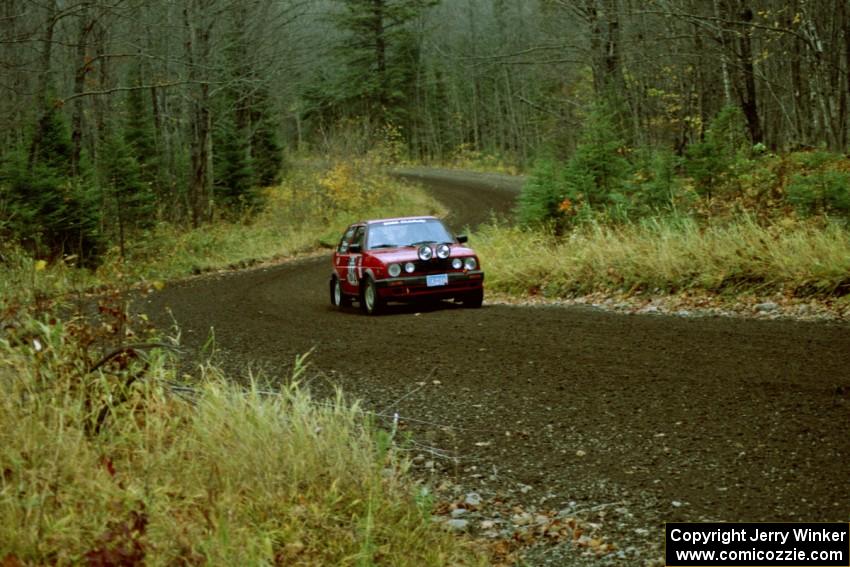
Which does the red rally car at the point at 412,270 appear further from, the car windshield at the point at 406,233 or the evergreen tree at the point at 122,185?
the evergreen tree at the point at 122,185

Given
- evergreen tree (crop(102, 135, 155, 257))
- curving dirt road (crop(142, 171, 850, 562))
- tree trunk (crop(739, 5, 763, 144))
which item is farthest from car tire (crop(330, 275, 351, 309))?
evergreen tree (crop(102, 135, 155, 257))

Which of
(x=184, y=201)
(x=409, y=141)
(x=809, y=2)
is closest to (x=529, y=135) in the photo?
(x=409, y=141)

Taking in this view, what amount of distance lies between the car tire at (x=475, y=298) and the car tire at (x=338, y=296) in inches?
92.1

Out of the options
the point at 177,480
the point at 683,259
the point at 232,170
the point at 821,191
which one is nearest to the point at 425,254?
the point at 683,259

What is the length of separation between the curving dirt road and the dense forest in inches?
200

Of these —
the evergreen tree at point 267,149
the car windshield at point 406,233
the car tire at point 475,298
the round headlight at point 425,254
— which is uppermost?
the evergreen tree at point 267,149

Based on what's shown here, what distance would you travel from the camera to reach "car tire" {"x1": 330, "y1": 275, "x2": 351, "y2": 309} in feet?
48.8

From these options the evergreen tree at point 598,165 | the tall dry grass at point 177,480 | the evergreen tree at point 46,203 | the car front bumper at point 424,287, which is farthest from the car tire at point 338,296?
the tall dry grass at point 177,480

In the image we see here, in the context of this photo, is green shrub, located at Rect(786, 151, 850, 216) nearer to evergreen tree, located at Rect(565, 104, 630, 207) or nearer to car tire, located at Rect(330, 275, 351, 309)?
evergreen tree, located at Rect(565, 104, 630, 207)

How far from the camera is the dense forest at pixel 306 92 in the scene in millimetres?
16672

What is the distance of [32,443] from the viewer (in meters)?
4.58

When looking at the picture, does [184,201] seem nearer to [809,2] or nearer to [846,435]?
[809,2]

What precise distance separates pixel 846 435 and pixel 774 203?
29.1ft

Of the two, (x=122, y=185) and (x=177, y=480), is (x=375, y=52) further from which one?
(x=177, y=480)
